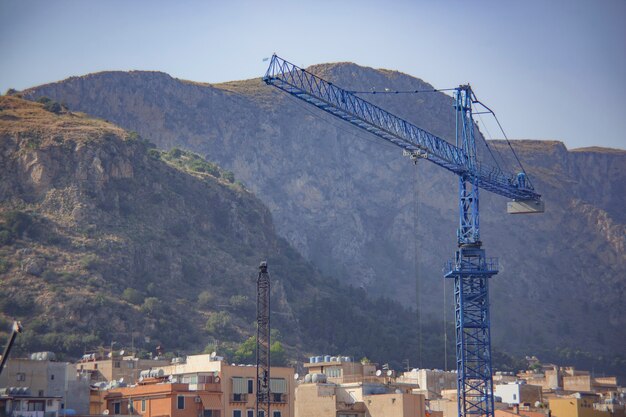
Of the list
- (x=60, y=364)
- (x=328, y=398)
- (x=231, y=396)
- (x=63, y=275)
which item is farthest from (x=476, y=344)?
(x=63, y=275)

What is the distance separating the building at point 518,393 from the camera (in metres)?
146

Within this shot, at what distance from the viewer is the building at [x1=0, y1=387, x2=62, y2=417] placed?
3506 inches

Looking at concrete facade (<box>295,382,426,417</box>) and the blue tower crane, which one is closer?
concrete facade (<box>295,382,426,417</box>)

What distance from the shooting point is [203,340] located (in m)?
194

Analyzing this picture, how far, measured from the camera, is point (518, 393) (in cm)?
14588

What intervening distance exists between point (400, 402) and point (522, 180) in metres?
40.5

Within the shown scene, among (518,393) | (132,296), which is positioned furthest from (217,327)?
(518,393)

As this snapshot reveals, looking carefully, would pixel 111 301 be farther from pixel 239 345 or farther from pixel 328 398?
pixel 328 398

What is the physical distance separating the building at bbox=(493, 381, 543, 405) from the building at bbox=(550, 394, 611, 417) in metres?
9.59

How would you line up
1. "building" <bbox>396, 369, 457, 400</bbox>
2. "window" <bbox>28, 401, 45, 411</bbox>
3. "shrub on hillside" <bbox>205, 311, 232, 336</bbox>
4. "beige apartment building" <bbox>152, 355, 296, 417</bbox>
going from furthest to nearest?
"shrub on hillside" <bbox>205, 311, 232, 336</bbox> < "building" <bbox>396, 369, 457, 400</bbox> < "beige apartment building" <bbox>152, 355, 296, 417</bbox> < "window" <bbox>28, 401, 45, 411</bbox>

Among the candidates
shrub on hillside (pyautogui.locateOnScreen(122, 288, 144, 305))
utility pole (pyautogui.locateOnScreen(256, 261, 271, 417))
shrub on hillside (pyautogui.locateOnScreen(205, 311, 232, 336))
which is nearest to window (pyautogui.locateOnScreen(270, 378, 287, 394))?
utility pole (pyautogui.locateOnScreen(256, 261, 271, 417))

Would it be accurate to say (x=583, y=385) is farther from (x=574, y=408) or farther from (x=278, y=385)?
(x=278, y=385)

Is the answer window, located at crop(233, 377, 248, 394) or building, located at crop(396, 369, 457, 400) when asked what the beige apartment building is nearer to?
window, located at crop(233, 377, 248, 394)

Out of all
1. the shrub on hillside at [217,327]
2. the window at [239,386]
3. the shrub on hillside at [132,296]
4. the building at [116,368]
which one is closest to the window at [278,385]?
the window at [239,386]
